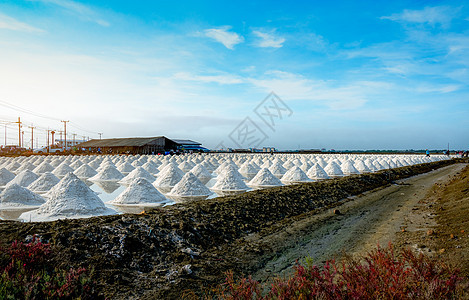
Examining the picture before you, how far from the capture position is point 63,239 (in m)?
4.46

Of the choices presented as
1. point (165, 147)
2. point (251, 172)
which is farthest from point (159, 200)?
point (165, 147)

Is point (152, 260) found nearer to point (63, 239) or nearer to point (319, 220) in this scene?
point (63, 239)

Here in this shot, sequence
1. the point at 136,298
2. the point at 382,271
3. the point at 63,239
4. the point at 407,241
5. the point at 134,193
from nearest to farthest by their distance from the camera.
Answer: the point at 382,271
the point at 136,298
the point at 63,239
the point at 407,241
the point at 134,193

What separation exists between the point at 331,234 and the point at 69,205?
6.42 m

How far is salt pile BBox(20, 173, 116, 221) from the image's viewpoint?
731 cm

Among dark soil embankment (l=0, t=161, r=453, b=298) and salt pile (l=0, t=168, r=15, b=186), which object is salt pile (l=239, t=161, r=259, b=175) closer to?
dark soil embankment (l=0, t=161, r=453, b=298)

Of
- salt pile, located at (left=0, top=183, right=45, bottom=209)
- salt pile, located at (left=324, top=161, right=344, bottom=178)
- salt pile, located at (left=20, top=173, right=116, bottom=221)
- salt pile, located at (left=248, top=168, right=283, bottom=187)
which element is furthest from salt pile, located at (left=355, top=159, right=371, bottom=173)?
salt pile, located at (left=0, top=183, right=45, bottom=209)

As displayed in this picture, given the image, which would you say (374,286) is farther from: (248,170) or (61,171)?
(61,171)

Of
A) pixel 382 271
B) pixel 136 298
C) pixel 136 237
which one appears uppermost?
pixel 382 271

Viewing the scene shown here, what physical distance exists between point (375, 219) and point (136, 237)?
19.3 feet

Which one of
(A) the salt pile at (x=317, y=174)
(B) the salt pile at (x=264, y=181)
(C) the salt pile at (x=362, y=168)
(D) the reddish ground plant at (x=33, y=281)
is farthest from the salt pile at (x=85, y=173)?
(C) the salt pile at (x=362, y=168)

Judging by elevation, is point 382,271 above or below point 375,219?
above

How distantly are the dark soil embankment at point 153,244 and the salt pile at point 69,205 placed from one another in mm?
1880

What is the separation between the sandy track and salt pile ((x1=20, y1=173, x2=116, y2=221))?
435 cm
